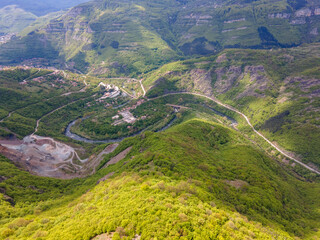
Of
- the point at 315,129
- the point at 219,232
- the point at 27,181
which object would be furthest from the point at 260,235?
the point at 315,129

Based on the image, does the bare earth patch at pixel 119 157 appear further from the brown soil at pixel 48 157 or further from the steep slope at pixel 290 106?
the steep slope at pixel 290 106

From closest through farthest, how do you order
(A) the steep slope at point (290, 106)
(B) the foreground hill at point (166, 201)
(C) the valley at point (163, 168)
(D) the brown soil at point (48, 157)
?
1. (B) the foreground hill at point (166, 201)
2. (C) the valley at point (163, 168)
3. (D) the brown soil at point (48, 157)
4. (A) the steep slope at point (290, 106)

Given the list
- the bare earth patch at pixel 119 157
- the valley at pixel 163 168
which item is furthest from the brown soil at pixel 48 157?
the bare earth patch at pixel 119 157

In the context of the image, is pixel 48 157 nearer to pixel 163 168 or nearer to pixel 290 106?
pixel 163 168

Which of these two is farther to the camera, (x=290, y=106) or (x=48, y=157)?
(x=290, y=106)

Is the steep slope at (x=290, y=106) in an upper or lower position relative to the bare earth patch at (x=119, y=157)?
lower

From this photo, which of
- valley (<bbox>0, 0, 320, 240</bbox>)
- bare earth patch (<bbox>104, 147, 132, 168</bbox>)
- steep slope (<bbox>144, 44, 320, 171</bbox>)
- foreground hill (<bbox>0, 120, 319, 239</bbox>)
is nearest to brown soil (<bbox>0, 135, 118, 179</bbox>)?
valley (<bbox>0, 0, 320, 240</bbox>)

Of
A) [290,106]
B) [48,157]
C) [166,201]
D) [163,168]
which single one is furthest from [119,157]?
[290,106]

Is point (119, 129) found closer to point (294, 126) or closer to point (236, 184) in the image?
point (236, 184)

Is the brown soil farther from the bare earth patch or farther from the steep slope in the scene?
the steep slope
